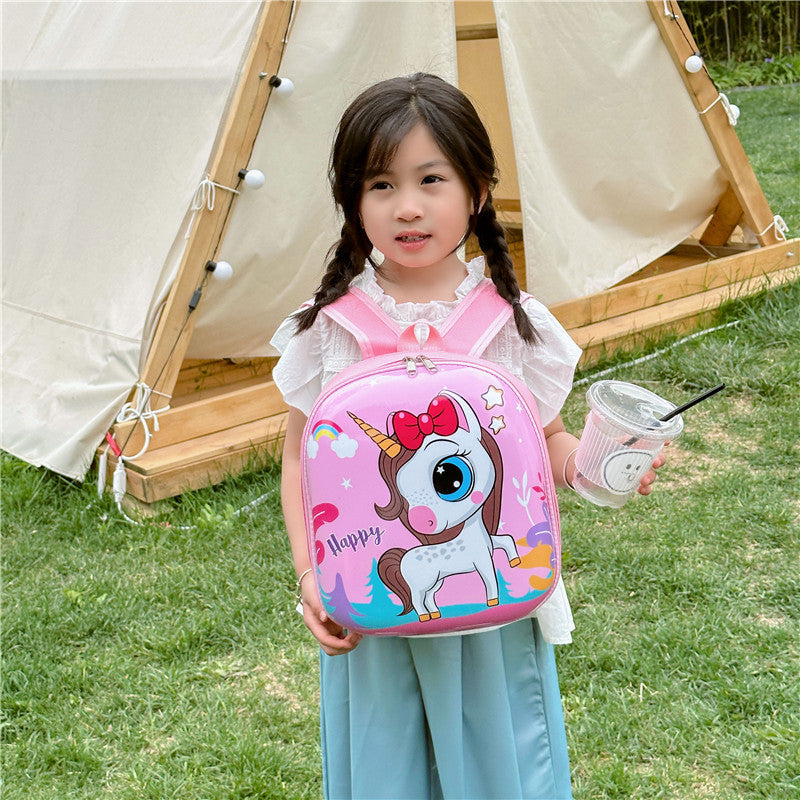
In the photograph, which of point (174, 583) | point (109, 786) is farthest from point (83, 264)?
point (109, 786)

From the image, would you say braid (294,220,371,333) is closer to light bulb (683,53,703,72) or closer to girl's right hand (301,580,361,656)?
girl's right hand (301,580,361,656)

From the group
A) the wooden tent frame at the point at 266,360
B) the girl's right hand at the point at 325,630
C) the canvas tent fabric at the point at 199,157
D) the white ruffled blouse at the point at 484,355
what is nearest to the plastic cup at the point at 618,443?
the white ruffled blouse at the point at 484,355

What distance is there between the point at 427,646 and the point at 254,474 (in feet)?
6.61

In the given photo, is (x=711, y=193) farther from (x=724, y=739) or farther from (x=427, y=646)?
(x=427, y=646)

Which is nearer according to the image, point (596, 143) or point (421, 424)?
point (421, 424)

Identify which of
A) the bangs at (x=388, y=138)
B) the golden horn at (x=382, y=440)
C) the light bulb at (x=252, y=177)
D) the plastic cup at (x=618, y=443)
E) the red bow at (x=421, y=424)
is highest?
the bangs at (x=388, y=138)

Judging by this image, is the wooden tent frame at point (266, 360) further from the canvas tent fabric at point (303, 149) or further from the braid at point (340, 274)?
the braid at point (340, 274)

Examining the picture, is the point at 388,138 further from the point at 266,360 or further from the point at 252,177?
the point at 266,360

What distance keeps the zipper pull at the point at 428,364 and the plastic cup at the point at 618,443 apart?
22 cm

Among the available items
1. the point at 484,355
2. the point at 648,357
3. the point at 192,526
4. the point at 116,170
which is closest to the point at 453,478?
the point at 484,355

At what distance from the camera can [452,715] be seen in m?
1.50

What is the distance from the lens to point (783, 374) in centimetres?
381

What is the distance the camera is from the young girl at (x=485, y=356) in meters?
1.46

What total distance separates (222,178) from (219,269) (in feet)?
0.91
